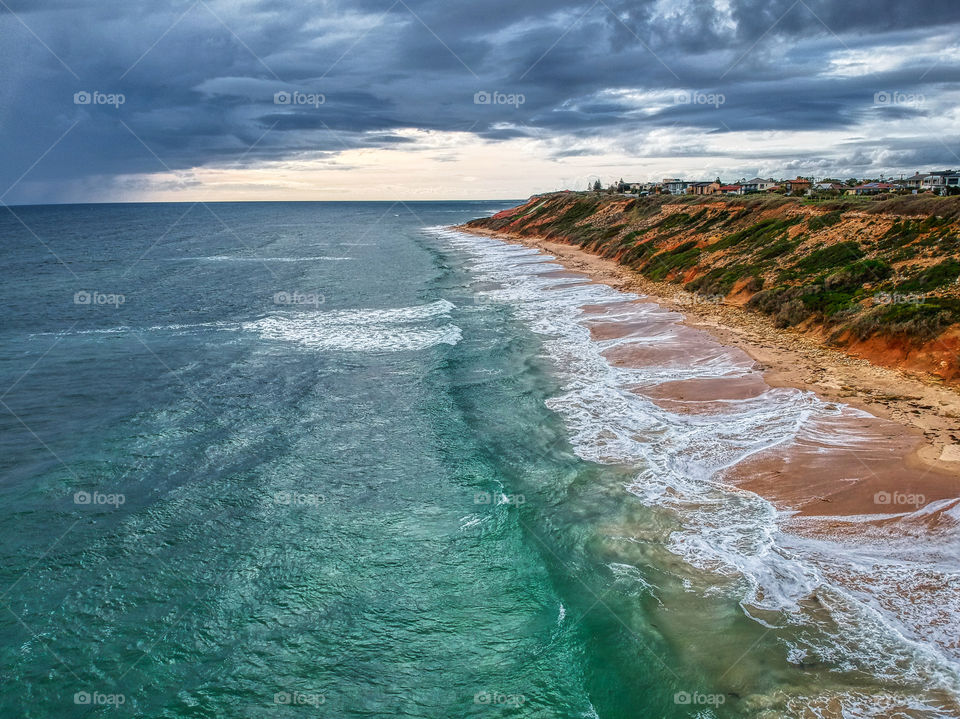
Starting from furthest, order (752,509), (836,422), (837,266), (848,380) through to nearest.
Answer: (837,266), (848,380), (836,422), (752,509)

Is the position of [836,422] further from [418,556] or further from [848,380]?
[418,556]

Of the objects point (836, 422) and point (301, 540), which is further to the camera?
point (836, 422)

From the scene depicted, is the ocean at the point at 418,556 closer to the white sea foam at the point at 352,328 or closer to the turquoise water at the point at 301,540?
the turquoise water at the point at 301,540

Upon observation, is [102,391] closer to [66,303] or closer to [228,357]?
[228,357]

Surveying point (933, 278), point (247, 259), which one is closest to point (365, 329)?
point (933, 278)

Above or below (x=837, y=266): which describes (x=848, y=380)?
below

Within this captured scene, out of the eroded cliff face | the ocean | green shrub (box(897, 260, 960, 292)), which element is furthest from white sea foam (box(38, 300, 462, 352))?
green shrub (box(897, 260, 960, 292))
